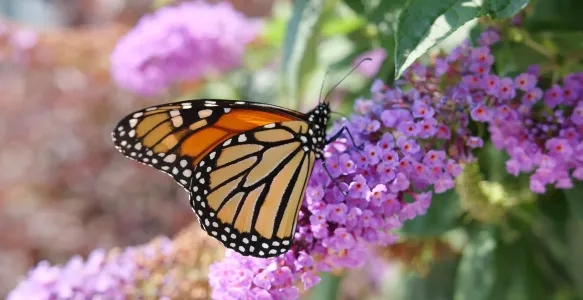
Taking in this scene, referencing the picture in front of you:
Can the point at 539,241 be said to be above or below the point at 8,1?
below

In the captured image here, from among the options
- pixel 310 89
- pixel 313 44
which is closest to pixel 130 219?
pixel 310 89

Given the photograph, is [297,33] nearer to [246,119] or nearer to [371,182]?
[246,119]

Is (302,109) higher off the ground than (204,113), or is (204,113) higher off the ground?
(302,109)

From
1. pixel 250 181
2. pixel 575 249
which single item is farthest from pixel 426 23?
pixel 575 249

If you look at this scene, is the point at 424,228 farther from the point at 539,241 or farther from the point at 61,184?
the point at 61,184

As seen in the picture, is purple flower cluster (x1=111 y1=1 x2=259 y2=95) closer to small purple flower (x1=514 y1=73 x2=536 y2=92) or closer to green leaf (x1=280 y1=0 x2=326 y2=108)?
green leaf (x1=280 y1=0 x2=326 y2=108)

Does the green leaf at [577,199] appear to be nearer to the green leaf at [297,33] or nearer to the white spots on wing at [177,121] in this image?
the green leaf at [297,33]
